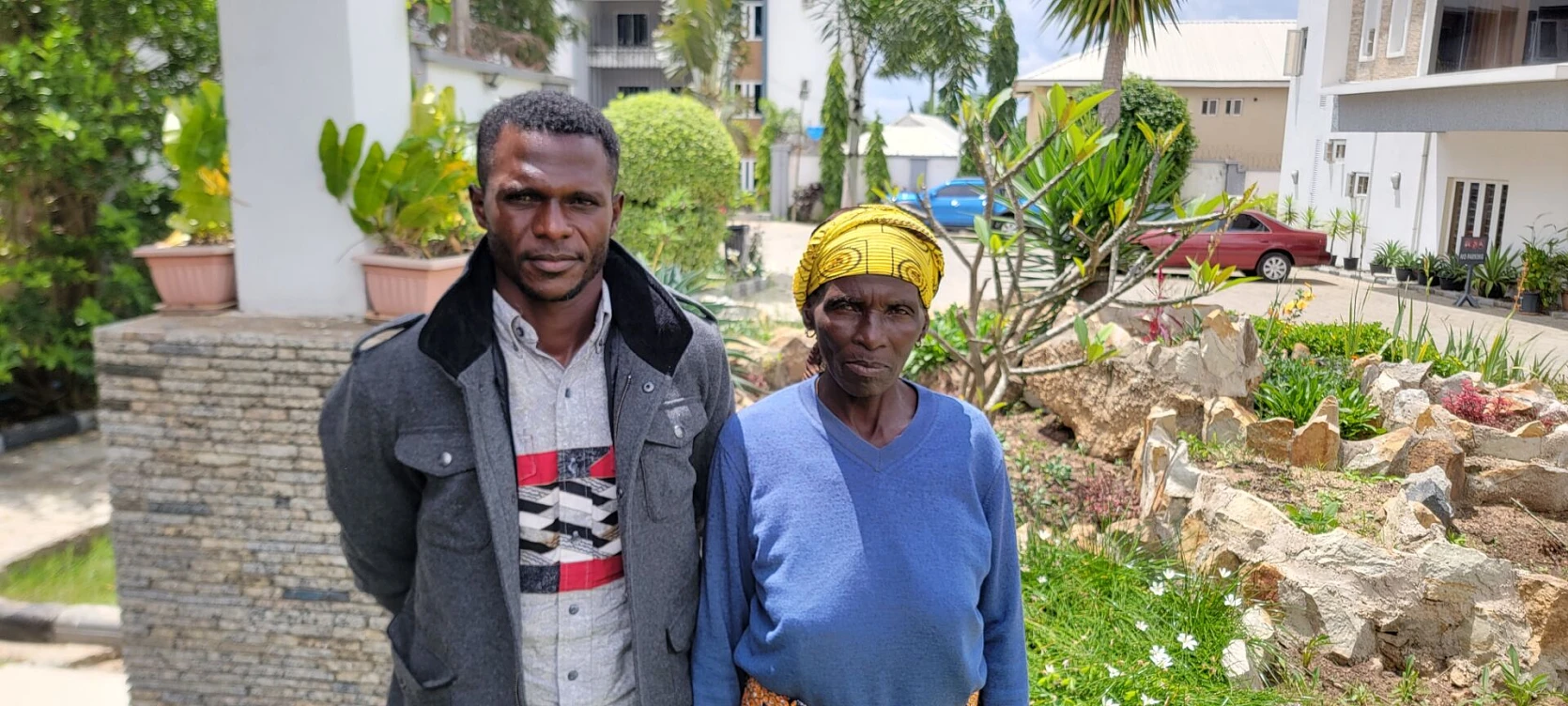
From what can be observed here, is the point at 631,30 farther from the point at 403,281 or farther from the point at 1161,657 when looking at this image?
the point at 1161,657

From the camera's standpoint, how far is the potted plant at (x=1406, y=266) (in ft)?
54.7

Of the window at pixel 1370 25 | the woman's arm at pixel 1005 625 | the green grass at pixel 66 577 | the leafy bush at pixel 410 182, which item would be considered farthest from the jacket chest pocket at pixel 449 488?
the window at pixel 1370 25

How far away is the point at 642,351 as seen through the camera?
1.88 m

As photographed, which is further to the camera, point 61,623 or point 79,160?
point 79,160

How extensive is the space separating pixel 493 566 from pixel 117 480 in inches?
114

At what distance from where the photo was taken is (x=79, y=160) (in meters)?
7.79

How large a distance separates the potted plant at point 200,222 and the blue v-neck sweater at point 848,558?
3085mm

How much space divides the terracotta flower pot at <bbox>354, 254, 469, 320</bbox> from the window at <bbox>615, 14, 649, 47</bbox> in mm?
30599

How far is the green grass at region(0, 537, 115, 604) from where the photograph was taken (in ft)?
18.2

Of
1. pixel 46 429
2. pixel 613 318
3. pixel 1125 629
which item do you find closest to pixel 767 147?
pixel 46 429

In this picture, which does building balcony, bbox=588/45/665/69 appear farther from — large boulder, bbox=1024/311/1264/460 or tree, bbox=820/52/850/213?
large boulder, bbox=1024/311/1264/460

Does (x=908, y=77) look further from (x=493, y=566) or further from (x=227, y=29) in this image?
(x=493, y=566)

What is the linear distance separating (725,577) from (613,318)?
0.52 metres

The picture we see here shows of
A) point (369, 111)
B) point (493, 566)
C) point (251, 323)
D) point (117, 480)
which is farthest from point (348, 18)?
point (493, 566)
